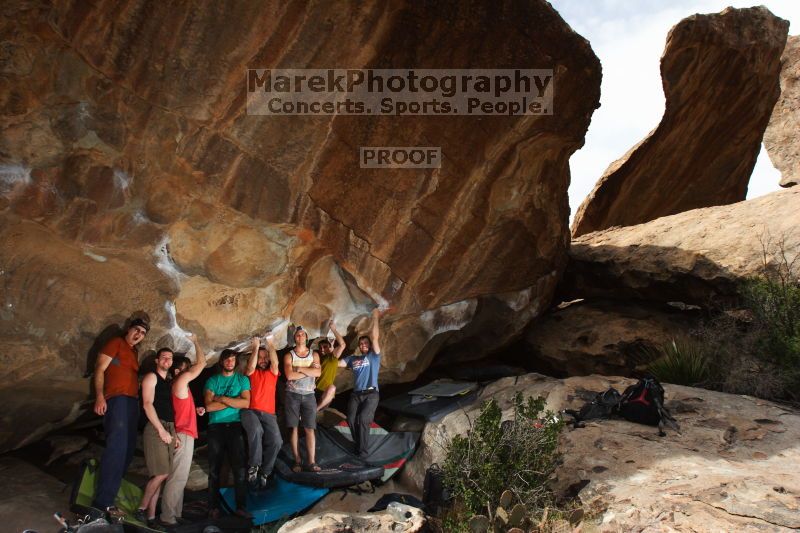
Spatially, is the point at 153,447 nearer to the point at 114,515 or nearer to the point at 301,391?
the point at 114,515

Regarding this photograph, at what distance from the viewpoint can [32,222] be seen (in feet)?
15.9

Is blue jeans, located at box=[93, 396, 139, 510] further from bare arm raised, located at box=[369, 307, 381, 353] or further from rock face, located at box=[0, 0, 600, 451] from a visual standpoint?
bare arm raised, located at box=[369, 307, 381, 353]

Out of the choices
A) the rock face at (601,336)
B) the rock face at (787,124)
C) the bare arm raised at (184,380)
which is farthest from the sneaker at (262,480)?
the rock face at (787,124)

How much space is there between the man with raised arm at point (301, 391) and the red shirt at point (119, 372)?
4.74 ft

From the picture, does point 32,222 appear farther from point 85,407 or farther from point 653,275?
point 653,275

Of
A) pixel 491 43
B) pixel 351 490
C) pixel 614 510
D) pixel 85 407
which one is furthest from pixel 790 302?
pixel 85 407

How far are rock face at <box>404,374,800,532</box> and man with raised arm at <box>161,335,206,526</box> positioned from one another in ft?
7.86

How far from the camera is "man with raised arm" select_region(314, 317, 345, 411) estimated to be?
6.56m

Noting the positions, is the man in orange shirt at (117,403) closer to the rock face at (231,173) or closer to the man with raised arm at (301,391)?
the rock face at (231,173)

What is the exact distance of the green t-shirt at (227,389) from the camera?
5734 mm

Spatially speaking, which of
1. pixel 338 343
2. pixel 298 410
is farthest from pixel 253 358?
pixel 338 343

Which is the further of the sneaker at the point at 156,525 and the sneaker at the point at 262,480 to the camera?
the sneaker at the point at 262,480

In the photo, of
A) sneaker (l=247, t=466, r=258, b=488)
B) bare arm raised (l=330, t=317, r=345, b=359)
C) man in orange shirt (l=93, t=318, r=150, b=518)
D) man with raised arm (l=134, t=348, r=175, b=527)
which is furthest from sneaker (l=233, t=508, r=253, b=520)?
bare arm raised (l=330, t=317, r=345, b=359)

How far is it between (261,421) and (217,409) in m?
0.43
